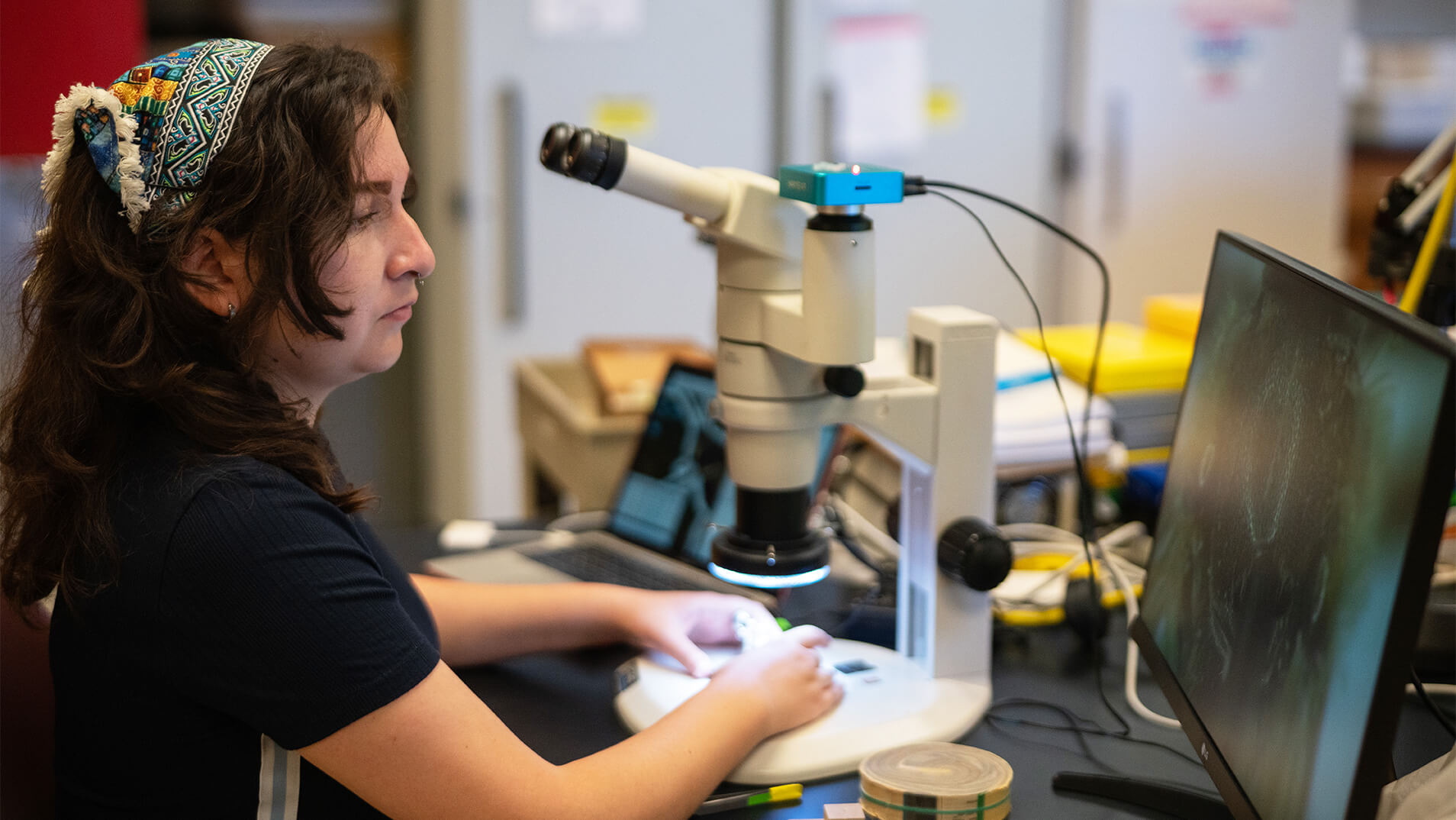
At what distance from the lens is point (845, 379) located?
1.03 metres

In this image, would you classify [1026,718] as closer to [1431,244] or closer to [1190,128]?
[1431,244]

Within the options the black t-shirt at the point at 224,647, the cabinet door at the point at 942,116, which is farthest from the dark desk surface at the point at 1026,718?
the cabinet door at the point at 942,116

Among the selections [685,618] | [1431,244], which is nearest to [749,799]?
[685,618]

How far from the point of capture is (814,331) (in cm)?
99

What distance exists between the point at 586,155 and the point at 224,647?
41 centimetres

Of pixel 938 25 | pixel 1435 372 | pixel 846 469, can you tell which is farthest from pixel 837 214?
pixel 938 25

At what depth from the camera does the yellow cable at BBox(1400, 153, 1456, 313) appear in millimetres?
1143

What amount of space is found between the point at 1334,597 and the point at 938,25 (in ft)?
9.01

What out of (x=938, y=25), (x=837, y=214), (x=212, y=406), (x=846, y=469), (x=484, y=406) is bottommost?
(x=484, y=406)

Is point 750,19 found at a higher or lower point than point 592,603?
higher

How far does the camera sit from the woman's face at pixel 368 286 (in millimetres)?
897

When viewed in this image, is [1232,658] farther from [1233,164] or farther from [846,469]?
[1233,164]

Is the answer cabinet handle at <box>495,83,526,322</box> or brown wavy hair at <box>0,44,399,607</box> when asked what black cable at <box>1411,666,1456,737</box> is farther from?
cabinet handle at <box>495,83,526,322</box>

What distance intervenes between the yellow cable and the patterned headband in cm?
98
